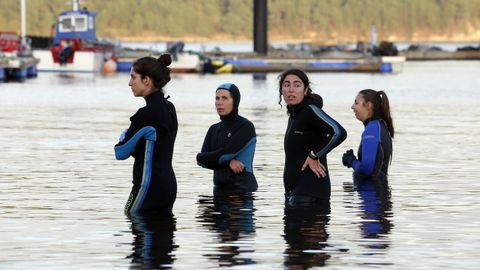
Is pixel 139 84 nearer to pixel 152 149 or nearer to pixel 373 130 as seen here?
→ pixel 152 149

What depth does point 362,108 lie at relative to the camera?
18.9m

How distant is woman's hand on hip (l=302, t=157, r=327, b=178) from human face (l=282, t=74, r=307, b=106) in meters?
0.65

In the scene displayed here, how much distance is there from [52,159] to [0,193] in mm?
5994

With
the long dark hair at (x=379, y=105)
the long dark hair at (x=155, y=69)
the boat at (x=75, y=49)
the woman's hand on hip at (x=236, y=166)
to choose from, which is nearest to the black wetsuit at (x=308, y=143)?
the woman's hand on hip at (x=236, y=166)

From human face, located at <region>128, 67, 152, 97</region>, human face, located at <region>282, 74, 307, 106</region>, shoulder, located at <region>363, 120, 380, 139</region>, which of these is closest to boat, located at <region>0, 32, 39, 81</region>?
shoulder, located at <region>363, 120, 380, 139</region>

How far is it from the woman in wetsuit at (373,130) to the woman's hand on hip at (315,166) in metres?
2.92

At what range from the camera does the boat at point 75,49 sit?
105 metres

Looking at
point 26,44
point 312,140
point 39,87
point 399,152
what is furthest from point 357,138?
point 26,44

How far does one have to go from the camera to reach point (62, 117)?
41.4 metres

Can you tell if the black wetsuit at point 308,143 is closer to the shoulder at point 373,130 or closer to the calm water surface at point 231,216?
the calm water surface at point 231,216

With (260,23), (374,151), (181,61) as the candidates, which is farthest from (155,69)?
(260,23)

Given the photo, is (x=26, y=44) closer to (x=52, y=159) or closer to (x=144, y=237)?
(x=52, y=159)

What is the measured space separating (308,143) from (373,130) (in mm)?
3118

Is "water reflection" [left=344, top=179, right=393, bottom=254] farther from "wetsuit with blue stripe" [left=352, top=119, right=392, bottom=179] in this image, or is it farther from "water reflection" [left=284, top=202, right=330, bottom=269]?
"water reflection" [left=284, top=202, right=330, bottom=269]
